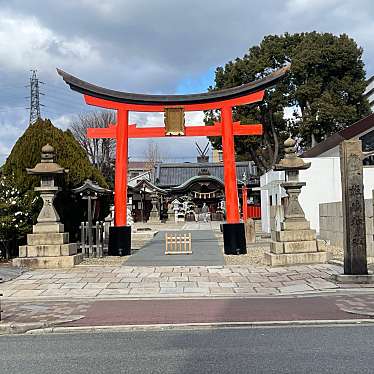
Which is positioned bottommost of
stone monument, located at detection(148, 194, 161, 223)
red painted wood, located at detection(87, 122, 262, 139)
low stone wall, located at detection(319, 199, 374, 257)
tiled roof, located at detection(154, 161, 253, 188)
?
low stone wall, located at detection(319, 199, 374, 257)

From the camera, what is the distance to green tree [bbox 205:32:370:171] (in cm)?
3406

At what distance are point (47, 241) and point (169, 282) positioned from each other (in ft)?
15.4

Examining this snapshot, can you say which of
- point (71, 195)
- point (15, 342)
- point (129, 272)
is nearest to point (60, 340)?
point (15, 342)

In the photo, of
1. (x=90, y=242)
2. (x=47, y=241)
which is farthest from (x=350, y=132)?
(x=47, y=241)

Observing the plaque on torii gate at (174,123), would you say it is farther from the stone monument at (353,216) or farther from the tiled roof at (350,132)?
the tiled roof at (350,132)

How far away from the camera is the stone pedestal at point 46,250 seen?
14.7 meters

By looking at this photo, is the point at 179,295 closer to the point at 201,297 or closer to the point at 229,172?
the point at 201,297

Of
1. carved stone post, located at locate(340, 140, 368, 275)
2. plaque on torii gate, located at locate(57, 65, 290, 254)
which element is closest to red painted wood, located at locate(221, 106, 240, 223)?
plaque on torii gate, located at locate(57, 65, 290, 254)

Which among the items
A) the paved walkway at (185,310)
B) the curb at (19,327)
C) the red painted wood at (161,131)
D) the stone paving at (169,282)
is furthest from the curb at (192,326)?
the red painted wood at (161,131)

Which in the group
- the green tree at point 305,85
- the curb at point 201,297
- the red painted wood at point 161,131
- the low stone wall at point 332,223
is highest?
the green tree at point 305,85

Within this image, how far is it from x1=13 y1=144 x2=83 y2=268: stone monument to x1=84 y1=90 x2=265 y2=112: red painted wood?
11.7 ft

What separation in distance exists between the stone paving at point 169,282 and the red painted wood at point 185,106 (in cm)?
632

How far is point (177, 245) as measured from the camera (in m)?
19.8

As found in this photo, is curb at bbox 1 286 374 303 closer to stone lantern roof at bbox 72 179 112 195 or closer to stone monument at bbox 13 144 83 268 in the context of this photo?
stone monument at bbox 13 144 83 268
